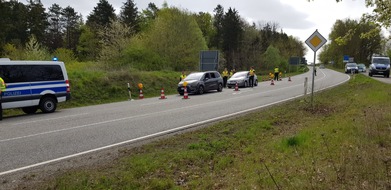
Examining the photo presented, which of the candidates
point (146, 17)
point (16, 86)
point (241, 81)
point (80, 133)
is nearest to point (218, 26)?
point (146, 17)

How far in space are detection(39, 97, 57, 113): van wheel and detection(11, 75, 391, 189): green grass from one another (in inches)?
331

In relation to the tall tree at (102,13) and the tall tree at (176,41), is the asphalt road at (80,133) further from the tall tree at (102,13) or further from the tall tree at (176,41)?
the tall tree at (102,13)

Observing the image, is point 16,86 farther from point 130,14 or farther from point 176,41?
point 130,14

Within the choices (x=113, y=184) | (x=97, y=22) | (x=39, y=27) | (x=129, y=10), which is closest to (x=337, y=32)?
(x=129, y=10)

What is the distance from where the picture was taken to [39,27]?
61.2m

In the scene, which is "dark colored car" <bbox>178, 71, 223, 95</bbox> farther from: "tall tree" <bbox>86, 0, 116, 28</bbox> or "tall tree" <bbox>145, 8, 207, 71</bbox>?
"tall tree" <bbox>86, 0, 116, 28</bbox>

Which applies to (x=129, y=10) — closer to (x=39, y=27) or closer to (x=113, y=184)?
(x=39, y=27)

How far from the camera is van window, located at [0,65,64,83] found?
12.8 meters

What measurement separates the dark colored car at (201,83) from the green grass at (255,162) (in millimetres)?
13564

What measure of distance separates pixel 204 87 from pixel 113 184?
1838cm

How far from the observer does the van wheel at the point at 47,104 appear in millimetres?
13760

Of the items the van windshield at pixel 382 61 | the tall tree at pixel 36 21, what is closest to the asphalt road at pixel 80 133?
the van windshield at pixel 382 61

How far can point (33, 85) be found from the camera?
44.5 feet

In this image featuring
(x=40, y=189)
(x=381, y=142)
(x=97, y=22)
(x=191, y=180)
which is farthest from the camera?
(x=97, y=22)
